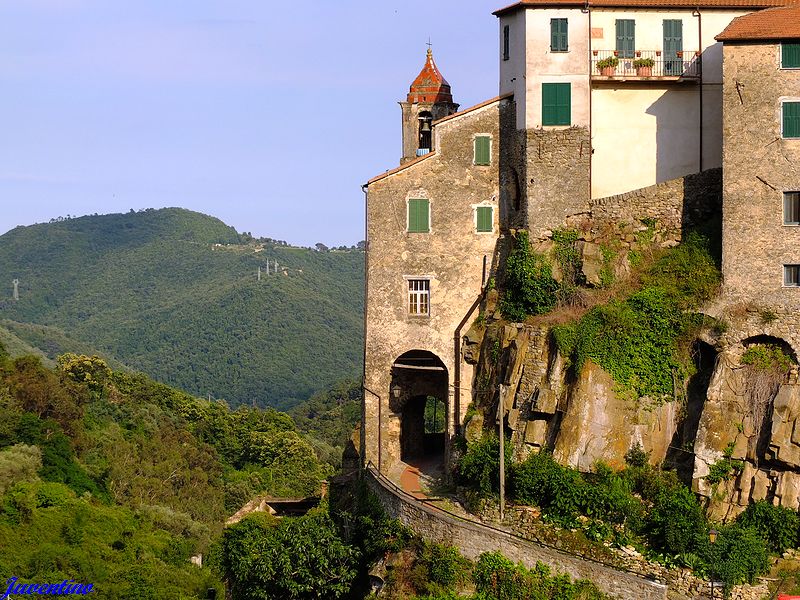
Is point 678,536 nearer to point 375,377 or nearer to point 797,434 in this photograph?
point 797,434

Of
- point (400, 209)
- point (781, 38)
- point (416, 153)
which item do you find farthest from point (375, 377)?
point (781, 38)

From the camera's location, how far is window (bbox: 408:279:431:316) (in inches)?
1735

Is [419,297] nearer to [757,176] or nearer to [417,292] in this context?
[417,292]

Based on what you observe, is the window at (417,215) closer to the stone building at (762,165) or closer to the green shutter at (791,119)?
the stone building at (762,165)

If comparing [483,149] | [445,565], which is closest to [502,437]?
[445,565]

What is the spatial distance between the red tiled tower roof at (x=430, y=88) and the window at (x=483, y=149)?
254 inches

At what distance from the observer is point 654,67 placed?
42344 millimetres

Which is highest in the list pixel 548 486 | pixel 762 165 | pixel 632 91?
pixel 632 91

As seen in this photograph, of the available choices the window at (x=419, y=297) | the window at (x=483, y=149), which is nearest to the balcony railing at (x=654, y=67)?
the window at (x=483, y=149)

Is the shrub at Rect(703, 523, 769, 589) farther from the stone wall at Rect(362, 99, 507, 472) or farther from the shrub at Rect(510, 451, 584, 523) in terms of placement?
the stone wall at Rect(362, 99, 507, 472)

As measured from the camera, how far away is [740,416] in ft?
118

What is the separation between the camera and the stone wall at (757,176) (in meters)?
37.5

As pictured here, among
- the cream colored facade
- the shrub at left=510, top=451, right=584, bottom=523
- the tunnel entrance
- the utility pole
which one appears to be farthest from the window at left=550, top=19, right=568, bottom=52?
the shrub at left=510, top=451, right=584, bottom=523

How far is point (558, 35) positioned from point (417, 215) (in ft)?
24.3
